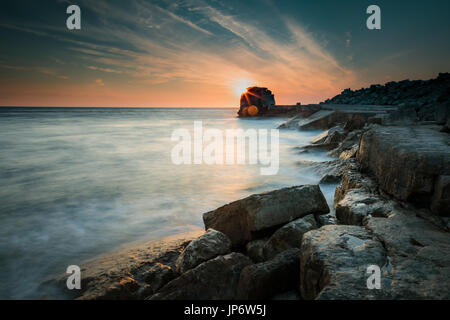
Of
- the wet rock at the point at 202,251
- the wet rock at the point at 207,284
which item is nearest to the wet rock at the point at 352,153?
the wet rock at the point at 202,251

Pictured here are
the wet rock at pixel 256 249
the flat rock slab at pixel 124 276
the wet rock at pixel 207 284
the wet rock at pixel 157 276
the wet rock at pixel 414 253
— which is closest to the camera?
the wet rock at pixel 414 253

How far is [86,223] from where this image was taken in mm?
3977

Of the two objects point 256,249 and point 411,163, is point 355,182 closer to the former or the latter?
point 411,163

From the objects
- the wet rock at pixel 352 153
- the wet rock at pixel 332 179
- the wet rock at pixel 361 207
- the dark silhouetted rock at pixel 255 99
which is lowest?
the wet rock at pixel 332 179

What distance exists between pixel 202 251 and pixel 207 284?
38 cm

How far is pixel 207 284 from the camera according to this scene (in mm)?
1763

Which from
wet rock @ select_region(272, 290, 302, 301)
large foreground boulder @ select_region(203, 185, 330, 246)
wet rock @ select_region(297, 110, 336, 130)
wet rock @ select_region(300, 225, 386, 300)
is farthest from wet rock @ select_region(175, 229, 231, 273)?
wet rock @ select_region(297, 110, 336, 130)

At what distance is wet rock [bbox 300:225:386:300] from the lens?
3.92 ft

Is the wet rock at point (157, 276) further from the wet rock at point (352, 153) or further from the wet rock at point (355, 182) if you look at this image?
the wet rock at point (352, 153)

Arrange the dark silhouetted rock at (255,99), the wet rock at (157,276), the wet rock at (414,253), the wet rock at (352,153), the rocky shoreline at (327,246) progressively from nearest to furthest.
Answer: the wet rock at (414,253) → the rocky shoreline at (327,246) → the wet rock at (157,276) → the wet rock at (352,153) → the dark silhouetted rock at (255,99)

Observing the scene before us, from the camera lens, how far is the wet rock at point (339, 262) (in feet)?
3.92

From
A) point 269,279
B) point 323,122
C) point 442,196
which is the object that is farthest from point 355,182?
point 323,122

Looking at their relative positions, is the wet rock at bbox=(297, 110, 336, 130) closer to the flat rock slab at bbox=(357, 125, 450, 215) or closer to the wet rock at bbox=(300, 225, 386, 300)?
the flat rock slab at bbox=(357, 125, 450, 215)
